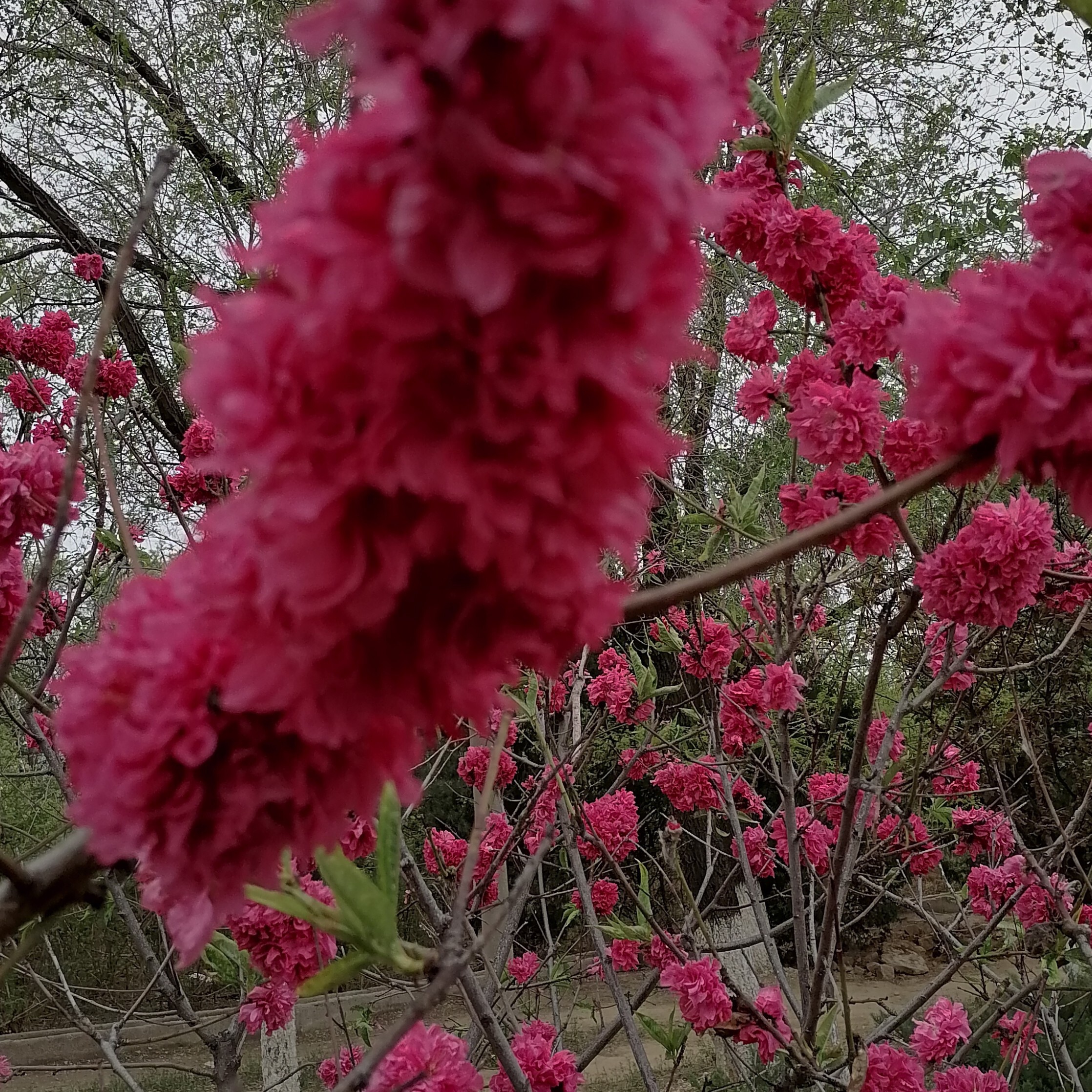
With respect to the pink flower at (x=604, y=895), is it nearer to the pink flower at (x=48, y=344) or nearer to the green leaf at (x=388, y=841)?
the pink flower at (x=48, y=344)

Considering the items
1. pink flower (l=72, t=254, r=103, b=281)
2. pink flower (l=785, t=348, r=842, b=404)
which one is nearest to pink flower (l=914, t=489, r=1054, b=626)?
pink flower (l=785, t=348, r=842, b=404)

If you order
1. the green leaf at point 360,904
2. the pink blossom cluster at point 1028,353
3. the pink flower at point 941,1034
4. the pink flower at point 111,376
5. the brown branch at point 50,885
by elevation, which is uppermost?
the pink flower at point 111,376

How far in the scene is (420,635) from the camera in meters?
0.61

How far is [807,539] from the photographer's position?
81 cm

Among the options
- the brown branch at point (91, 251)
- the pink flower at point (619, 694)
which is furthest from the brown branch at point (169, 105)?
the pink flower at point (619, 694)

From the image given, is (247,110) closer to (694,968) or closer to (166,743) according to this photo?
(694,968)

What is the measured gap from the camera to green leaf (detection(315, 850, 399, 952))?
0.91 meters

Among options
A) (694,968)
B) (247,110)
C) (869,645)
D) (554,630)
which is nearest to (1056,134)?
(869,645)

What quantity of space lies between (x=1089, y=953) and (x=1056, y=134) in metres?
5.67

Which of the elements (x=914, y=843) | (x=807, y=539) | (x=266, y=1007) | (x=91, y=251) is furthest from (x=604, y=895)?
(x=91, y=251)

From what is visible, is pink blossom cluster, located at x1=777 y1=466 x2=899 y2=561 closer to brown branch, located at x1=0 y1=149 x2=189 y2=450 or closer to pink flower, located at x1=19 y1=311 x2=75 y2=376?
pink flower, located at x1=19 y1=311 x2=75 y2=376

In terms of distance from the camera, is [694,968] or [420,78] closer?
[420,78]

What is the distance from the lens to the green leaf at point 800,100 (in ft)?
7.29

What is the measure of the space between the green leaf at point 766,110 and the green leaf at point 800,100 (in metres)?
0.02
